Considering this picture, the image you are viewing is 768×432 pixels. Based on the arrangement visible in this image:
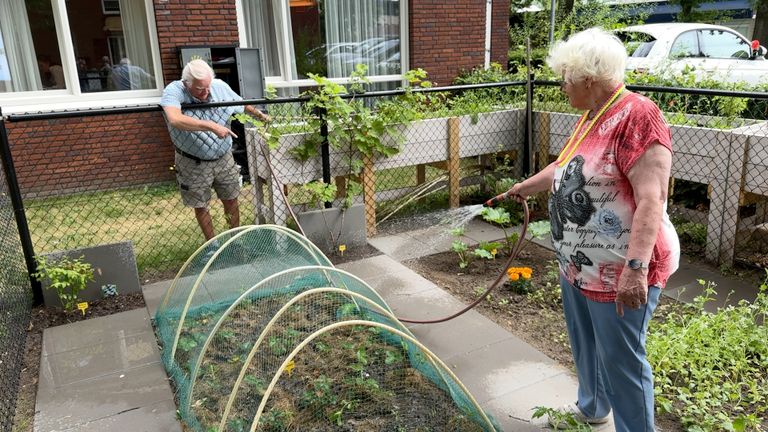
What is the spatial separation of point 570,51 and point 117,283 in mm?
3734

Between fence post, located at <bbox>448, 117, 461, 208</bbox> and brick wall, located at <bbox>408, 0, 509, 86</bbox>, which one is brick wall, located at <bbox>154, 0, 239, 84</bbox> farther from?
fence post, located at <bbox>448, 117, 461, 208</bbox>

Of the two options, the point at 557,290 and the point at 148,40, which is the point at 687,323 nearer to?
the point at 557,290

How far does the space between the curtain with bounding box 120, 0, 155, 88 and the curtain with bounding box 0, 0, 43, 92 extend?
111 centimetres

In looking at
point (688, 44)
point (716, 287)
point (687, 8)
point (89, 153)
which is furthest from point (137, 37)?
point (687, 8)

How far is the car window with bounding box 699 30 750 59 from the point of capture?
10648 mm

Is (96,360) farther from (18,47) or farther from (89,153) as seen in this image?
(18,47)

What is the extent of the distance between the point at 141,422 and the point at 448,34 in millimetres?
7912

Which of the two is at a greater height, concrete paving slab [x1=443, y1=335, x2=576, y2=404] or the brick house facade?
the brick house facade

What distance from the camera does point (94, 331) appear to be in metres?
3.99

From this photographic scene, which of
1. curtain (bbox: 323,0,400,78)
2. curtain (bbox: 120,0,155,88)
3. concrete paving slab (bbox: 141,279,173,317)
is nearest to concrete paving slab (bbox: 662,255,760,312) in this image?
concrete paving slab (bbox: 141,279,173,317)

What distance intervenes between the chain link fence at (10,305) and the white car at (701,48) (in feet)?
27.3

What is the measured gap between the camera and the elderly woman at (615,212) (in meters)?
2.10

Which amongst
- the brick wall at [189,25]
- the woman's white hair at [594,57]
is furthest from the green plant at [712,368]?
the brick wall at [189,25]

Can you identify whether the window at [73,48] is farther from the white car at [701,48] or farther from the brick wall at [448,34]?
the white car at [701,48]
